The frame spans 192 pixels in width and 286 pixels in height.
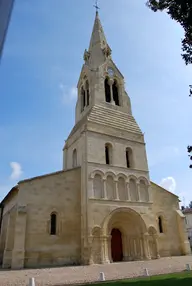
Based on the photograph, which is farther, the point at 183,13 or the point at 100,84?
the point at 100,84

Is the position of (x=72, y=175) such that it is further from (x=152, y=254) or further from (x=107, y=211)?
(x=152, y=254)

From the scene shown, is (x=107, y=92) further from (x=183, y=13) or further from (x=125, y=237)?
(x=183, y=13)

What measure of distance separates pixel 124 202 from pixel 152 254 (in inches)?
198

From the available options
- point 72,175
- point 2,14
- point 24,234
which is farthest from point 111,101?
point 2,14

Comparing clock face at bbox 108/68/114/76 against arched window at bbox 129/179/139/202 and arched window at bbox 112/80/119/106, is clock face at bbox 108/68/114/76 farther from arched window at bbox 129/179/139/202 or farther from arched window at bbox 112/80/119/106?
arched window at bbox 129/179/139/202

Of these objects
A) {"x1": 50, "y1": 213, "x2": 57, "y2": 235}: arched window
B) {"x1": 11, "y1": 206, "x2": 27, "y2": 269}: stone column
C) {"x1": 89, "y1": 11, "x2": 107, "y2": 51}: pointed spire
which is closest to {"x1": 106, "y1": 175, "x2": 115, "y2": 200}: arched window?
{"x1": 50, "y1": 213, "x2": 57, "y2": 235}: arched window

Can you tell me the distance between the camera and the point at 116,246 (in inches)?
830

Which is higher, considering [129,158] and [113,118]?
[113,118]

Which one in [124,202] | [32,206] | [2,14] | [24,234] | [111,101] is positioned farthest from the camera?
[111,101]

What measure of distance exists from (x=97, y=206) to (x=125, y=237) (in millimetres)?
4507

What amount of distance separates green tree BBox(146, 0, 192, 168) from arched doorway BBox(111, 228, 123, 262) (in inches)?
555

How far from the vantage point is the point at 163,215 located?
2327cm

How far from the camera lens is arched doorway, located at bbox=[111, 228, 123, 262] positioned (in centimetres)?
2062

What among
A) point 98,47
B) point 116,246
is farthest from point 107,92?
point 116,246
